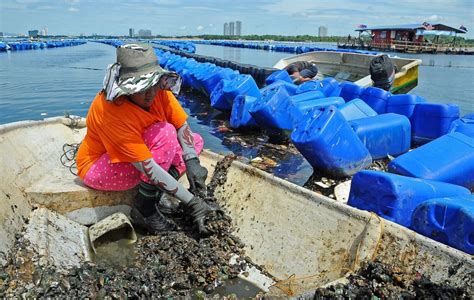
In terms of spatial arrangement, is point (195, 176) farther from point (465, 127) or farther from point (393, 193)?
point (465, 127)

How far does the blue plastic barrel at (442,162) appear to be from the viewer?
11.1 feet

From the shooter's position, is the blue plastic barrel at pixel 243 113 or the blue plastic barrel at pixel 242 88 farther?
the blue plastic barrel at pixel 242 88

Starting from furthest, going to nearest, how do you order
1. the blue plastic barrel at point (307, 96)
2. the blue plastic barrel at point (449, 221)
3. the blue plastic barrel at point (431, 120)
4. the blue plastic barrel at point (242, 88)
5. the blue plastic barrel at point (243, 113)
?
the blue plastic barrel at point (242, 88) → the blue plastic barrel at point (307, 96) → the blue plastic barrel at point (243, 113) → the blue plastic barrel at point (431, 120) → the blue plastic barrel at point (449, 221)

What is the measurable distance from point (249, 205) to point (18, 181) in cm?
180

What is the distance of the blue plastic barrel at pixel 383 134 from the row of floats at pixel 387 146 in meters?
0.01

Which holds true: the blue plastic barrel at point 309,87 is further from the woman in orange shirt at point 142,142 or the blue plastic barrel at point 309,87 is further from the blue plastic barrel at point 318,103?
the woman in orange shirt at point 142,142

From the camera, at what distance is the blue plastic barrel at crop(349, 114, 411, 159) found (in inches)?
178

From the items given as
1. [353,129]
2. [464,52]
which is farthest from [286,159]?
[464,52]

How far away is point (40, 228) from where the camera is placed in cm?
276

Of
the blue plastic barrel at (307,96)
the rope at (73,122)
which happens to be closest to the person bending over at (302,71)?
the blue plastic barrel at (307,96)

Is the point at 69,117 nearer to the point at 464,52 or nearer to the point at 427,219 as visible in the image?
the point at 427,219

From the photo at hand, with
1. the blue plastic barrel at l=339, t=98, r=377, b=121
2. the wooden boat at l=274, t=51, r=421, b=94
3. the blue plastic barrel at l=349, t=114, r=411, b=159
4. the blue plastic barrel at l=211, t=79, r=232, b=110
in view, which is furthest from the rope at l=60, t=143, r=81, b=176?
the wooden boat at l=274, t=51, r=421, b=94

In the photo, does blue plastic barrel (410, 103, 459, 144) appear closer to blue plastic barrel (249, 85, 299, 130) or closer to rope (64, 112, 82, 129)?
blue plastic barrel (249, 85, 299, 130)

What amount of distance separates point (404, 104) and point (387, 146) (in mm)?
1371
